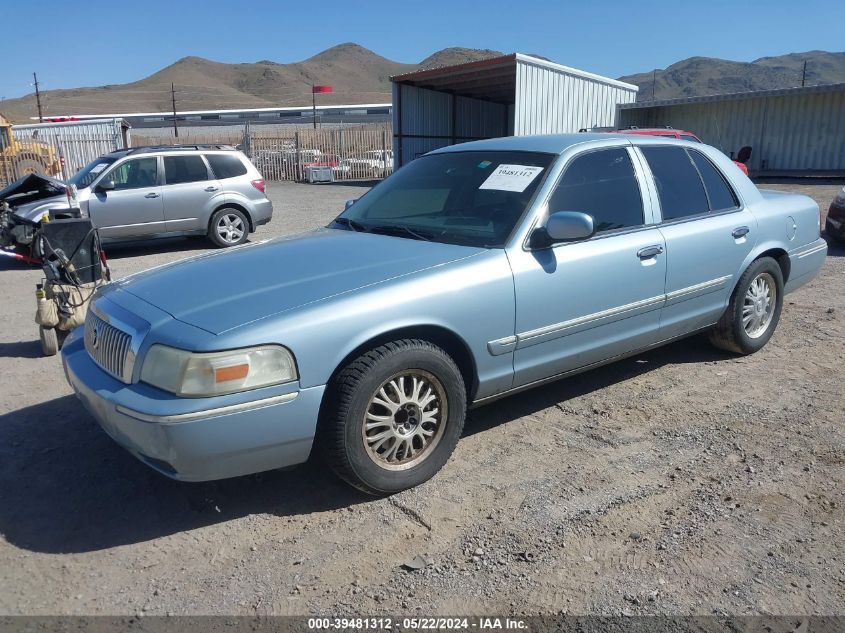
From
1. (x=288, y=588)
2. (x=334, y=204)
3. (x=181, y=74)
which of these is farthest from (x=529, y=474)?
(x=181, y=74)

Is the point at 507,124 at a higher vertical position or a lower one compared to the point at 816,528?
higher

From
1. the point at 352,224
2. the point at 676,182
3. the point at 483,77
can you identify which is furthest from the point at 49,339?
the point at 483,77

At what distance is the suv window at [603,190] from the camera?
13.3 ft

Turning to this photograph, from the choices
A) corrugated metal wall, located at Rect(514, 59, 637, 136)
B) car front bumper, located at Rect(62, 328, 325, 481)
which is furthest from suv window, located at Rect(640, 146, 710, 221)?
corrugated metal wall, located at Rect(514, 59, 637, 136)

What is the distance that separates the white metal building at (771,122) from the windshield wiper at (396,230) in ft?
73.2

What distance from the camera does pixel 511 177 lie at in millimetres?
4074

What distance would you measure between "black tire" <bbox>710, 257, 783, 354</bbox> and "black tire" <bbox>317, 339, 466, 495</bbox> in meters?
2.59

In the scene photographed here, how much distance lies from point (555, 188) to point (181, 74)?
666 ft

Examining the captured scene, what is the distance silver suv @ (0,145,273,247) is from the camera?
1021 centimetres

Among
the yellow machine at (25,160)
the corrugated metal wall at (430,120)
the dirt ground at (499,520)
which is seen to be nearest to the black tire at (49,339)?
the dirt ground at (499,520)

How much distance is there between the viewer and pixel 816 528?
10.2 ft

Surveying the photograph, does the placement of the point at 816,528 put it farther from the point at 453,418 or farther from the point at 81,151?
the point at 81,151

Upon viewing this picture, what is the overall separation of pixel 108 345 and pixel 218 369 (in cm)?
81

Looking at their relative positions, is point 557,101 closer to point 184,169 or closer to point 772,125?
point 772,125
